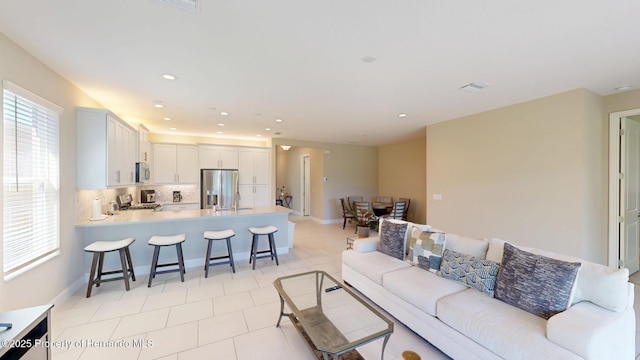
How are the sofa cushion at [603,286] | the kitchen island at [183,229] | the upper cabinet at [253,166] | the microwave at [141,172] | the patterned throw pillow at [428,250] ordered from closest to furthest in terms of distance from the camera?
1. the sofa cushion at [603,286]
2. the patterned throw pillow at [428,250]
3. the kitchen island at [183,229]
4. the microwave at [141,172]
5. the upper cabinet at [253,166]

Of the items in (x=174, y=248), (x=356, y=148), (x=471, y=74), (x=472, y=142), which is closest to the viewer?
(x=471, y=74)

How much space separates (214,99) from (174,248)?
243 centimetres

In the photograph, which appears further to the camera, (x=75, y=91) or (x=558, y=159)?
(x=558, y=159)

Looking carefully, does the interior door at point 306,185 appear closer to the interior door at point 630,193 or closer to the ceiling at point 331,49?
the ceiling at point 331,49

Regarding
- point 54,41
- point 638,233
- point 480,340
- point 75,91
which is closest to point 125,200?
point 75,91

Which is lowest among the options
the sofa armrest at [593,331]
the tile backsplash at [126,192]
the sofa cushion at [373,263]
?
the sofa cushion at [373,263]

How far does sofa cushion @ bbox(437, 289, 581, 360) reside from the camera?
4.83ft

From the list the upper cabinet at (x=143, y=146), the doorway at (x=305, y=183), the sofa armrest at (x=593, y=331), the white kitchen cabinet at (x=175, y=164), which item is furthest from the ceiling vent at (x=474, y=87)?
the white kitchen cabinet at (x=175, y=164)

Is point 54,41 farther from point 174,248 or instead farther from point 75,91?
point 174,248

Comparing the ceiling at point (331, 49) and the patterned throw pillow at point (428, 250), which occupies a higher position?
the ceiling at point (331, 49)

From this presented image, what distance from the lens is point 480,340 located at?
66.6 inches

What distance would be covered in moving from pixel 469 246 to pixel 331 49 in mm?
2335

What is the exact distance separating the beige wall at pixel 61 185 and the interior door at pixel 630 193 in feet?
23.4

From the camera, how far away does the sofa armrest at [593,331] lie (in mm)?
1376
